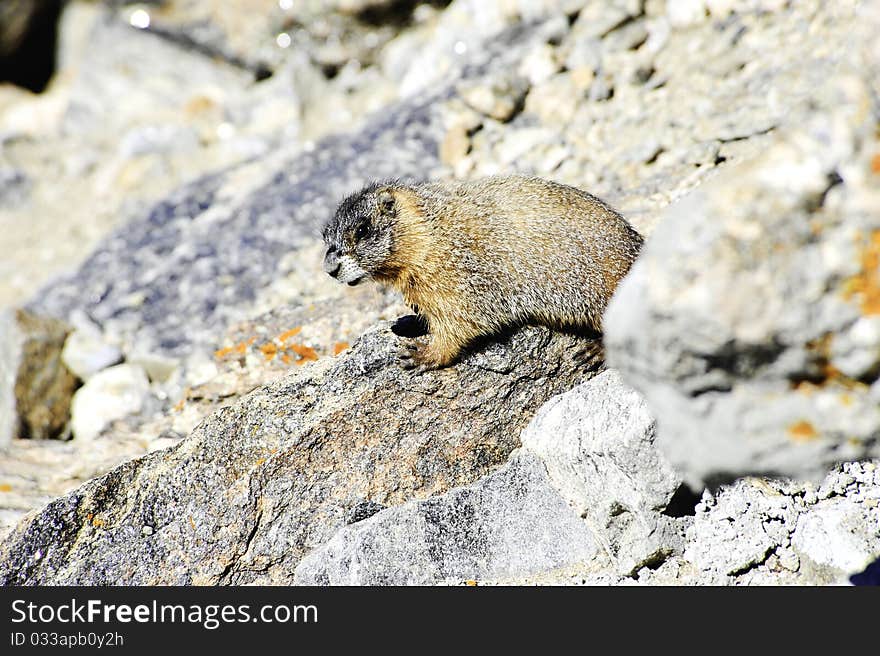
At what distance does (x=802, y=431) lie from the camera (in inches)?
131

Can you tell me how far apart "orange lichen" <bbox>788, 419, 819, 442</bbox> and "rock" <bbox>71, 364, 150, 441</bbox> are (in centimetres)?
616

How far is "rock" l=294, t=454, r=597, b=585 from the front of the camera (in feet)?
16.9

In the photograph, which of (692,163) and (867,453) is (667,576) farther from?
(692,163)

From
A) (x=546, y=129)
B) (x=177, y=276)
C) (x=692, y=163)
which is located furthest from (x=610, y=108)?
(x=177, y=276)

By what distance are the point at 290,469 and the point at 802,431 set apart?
3363mm

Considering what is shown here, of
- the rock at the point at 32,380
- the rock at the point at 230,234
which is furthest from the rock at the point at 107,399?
the rock at the point at 230,234

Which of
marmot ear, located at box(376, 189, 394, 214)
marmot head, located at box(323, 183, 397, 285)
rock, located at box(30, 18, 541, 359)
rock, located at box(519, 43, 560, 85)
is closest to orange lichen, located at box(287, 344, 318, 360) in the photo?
marmot head, located at box(323, 183, 397, 285)

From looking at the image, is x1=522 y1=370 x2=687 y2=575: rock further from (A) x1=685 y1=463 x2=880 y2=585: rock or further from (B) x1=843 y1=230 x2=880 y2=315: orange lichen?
(B) x1=843 y1=230 x2=880 y2=315: orange lichen

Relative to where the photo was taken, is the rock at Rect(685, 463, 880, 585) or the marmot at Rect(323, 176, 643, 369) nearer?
the rock at Rect(685, 463, 880, 585)

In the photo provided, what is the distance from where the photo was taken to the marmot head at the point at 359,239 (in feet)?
20.0

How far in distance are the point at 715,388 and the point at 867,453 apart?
2.34 ft

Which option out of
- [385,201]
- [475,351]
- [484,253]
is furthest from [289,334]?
[484,253]

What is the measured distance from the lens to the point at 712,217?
3.09 meters

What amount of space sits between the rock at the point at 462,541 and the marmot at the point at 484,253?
39.8 inches
